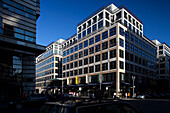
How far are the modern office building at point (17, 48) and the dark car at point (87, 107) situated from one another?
60.5ft

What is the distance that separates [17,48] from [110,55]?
1145 inches

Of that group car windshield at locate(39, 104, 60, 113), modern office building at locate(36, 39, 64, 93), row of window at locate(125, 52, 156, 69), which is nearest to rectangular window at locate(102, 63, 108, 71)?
row of window at locate(125, 52, 156, 69)

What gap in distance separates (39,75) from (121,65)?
7360cm

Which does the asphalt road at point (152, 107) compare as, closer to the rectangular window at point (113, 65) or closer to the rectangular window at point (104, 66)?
the rectangular window at point (113, 65)

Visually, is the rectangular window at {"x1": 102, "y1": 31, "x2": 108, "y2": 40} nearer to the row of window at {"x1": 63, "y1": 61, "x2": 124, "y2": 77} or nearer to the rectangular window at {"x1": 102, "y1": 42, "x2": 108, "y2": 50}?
the rectangular window at {"x1": 102, "y1": 42, "x2": 108, "y2": 50}

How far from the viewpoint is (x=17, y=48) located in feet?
74.5

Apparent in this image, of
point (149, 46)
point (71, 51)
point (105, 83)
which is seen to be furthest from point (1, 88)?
point (149, 46)

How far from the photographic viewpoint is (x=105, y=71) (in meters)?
46.0

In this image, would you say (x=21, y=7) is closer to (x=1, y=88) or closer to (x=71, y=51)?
(x=1, y=88)

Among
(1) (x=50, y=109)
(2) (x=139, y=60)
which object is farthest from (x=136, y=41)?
(1) (x=50, y=109)

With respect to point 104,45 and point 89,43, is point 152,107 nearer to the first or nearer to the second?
point 104,45

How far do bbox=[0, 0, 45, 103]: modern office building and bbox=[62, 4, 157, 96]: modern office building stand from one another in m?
20.9

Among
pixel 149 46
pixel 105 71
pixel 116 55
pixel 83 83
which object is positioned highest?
pixel 149 46

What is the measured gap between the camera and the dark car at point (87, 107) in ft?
11.5
